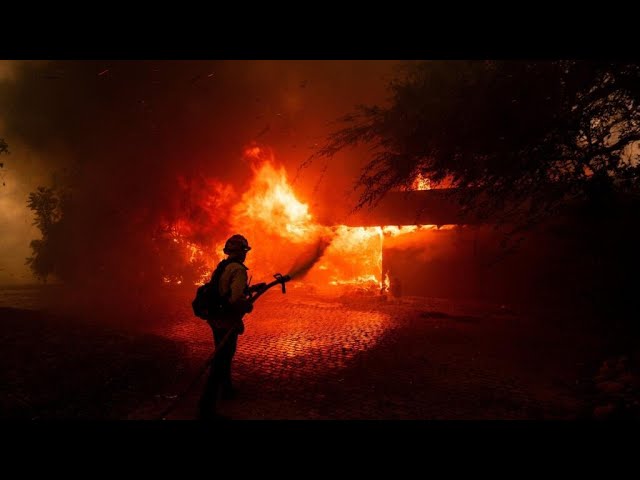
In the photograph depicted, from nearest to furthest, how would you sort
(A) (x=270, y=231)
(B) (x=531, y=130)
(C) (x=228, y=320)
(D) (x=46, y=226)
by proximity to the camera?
(C) (x=228, y=320) < (B) (x=531, y=130) < (A) (x=270, y=231) < (D) (x=46, y=226)

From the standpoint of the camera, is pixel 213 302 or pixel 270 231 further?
pixel 270 231

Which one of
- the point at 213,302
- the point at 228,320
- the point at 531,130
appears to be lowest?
the point at 228,320

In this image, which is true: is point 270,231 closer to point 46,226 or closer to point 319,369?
point 319,369

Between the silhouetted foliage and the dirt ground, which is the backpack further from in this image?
the silhouetted foliage

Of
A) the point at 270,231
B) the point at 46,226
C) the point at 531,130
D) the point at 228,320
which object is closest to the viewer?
the point at 228,320

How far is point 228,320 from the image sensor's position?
489 cm

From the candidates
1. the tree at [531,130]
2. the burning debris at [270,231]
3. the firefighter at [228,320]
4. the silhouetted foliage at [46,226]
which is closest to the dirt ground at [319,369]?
the firefighter at [228,320]

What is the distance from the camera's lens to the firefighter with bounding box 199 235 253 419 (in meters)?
4.58

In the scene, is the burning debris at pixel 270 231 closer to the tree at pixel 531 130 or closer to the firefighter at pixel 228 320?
the tree at pixel 531 130

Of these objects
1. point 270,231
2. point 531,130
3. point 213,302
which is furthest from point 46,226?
point 531,130

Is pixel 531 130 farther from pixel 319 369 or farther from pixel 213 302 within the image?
pixel 213 302

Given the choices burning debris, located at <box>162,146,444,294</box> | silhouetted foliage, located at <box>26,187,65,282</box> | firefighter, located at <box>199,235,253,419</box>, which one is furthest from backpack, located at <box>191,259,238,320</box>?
silhouetted foliage, located at <box>26,187,65,282</box>

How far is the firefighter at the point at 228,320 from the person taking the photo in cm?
458

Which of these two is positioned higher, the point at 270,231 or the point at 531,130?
the point at 531,130
